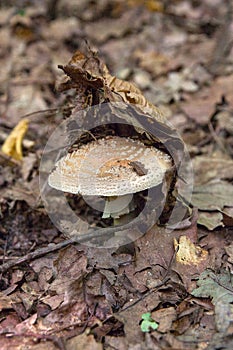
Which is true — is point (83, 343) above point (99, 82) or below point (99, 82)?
below

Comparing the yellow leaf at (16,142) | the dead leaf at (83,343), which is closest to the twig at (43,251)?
the dead leaf at (83,343)

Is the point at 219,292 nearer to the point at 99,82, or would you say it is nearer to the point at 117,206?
the point at 117,206

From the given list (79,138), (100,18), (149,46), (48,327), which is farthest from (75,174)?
(100,18)

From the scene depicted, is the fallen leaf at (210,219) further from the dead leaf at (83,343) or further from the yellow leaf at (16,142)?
the yellow leaf at (16,142)

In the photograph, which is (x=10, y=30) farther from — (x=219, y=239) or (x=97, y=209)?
(x=219, y=239)

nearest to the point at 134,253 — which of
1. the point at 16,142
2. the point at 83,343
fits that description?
the point at 83,343

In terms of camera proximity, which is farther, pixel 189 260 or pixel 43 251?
pixel 43 251
